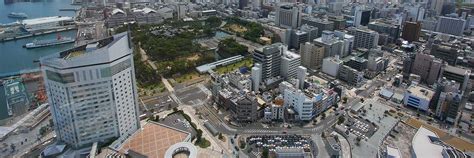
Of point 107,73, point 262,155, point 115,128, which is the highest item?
point 107,73

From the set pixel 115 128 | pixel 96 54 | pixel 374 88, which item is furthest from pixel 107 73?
pixel 374 88

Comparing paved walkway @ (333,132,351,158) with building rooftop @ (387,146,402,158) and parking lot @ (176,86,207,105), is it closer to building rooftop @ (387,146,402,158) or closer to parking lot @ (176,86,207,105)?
building rooftop @ (387,146,402,158)

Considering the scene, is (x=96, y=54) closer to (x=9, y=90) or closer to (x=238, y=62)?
(x=9, y=90)

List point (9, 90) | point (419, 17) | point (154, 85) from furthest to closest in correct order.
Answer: point (419, 17), point (154, 85), point (9, 90)

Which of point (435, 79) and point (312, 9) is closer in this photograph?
point (435, 79)

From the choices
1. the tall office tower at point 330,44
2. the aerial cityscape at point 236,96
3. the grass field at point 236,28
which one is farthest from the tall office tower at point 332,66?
the grass field at point 236,28

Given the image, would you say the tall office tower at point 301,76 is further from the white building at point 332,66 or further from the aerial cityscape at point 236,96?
the white building at point 332,66

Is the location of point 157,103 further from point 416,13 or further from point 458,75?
point 416,13
